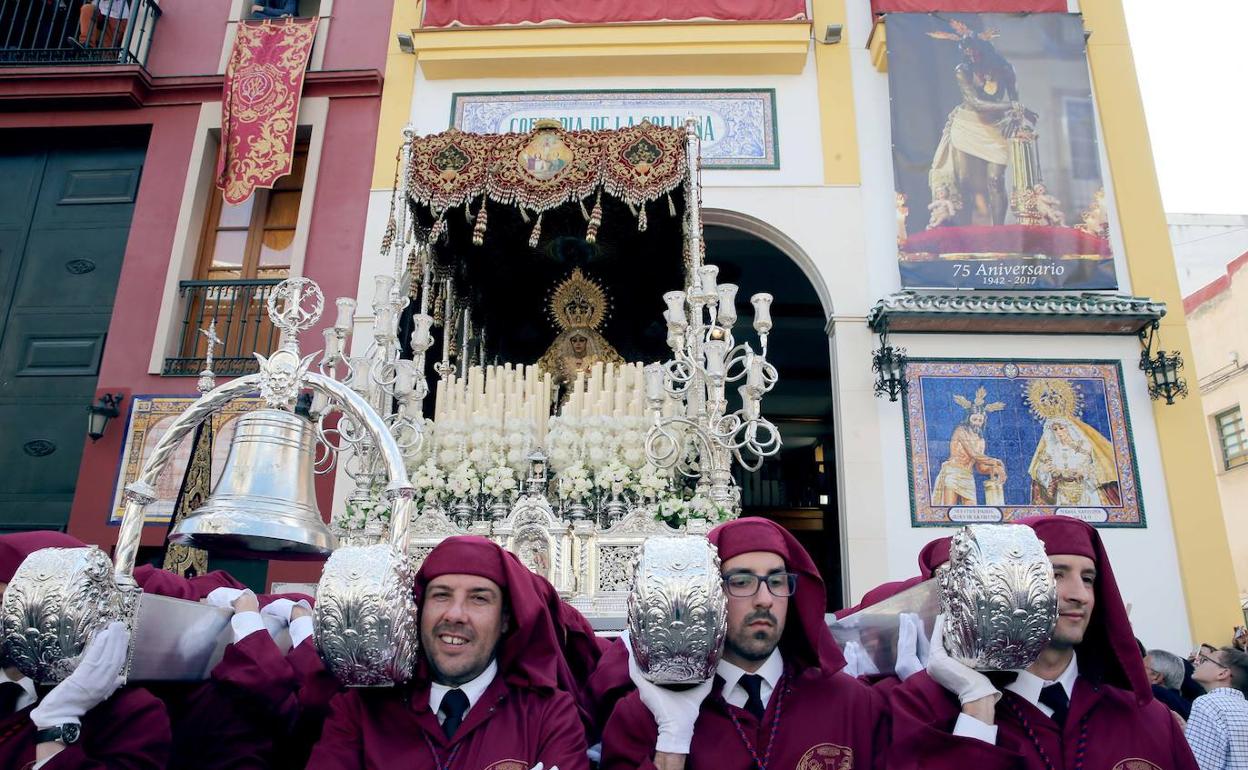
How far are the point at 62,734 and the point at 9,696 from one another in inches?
23.8

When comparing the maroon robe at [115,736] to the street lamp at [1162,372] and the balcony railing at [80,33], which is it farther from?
the balcony railing at [80,33]

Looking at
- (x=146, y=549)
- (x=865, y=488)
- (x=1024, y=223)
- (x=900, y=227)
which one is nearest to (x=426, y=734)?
(x=865, y=488)

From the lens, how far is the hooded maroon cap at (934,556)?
247cm

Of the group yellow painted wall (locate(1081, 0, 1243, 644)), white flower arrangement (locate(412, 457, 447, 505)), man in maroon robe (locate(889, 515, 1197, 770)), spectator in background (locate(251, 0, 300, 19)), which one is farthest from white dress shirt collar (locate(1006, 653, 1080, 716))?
spectator in background (locate(251, 0, 300, 19))

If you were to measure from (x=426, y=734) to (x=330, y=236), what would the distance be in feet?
24.5

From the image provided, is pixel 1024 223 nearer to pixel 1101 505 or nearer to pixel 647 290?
pixel 1101 505

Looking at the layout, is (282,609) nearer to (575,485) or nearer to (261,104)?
(575,485)

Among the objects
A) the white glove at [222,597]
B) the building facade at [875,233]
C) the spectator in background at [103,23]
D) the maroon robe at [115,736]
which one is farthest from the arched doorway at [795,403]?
the maroon robe at [115,736]

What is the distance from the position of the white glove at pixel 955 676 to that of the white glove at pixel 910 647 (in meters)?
0.36

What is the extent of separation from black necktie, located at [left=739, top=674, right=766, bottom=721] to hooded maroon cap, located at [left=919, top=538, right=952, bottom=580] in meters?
0.63

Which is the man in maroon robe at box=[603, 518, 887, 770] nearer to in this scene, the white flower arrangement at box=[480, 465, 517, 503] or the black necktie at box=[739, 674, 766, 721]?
the black necktie at box=[739, 674, 766, 721]

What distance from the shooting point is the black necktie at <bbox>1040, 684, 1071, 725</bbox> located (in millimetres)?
2264

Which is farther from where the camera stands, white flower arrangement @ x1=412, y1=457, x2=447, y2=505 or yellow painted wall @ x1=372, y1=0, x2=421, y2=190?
yellow painted wall @ x1=372, y1=0, x2=421, y2=190

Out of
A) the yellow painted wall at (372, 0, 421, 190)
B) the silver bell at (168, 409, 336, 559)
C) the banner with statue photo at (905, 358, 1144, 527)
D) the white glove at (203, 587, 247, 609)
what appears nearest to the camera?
the silver bell at (168, 409, 336, 559)
